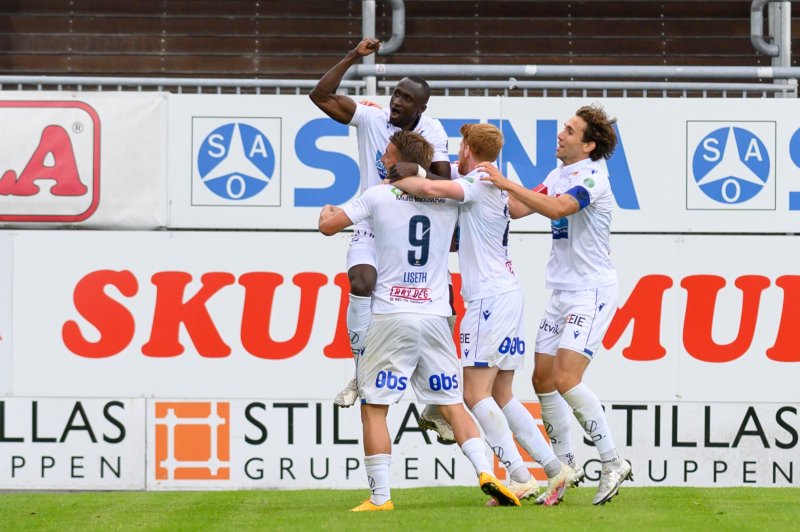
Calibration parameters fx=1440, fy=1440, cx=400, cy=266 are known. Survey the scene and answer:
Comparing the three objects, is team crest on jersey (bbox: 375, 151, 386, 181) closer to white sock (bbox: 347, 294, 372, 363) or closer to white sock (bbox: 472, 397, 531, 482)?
white sock (bbox: 347, 294, 372, 363)

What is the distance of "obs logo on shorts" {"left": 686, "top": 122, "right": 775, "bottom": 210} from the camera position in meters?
10.4

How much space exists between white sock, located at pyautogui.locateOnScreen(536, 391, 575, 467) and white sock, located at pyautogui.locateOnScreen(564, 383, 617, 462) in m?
0.24

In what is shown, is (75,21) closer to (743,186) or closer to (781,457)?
(743,186)

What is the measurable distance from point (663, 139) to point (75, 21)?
6078 mm

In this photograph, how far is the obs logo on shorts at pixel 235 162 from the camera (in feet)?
34.0

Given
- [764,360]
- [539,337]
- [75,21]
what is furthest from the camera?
[75,21]

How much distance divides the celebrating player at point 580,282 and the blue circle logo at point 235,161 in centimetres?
287

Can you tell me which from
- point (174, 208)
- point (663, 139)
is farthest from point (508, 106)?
point (174, 208)

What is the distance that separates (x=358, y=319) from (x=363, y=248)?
405 millimetres

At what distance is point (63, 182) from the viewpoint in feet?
34.0

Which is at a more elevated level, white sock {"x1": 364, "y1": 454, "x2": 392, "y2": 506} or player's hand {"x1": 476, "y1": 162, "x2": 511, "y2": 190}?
player's hand {"x1": 476, "y1": 162, "x2": 511, "y2": 190}

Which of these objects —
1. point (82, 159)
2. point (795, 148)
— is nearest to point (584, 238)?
point (795, 148)

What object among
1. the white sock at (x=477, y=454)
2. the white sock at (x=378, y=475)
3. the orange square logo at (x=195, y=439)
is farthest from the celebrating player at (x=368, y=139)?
the orange square logo at (x=195, y=439)

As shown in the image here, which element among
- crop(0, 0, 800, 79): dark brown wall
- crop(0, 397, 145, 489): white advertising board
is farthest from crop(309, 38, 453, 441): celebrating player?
crop(0, 0, 800, 79): dark brown wall
